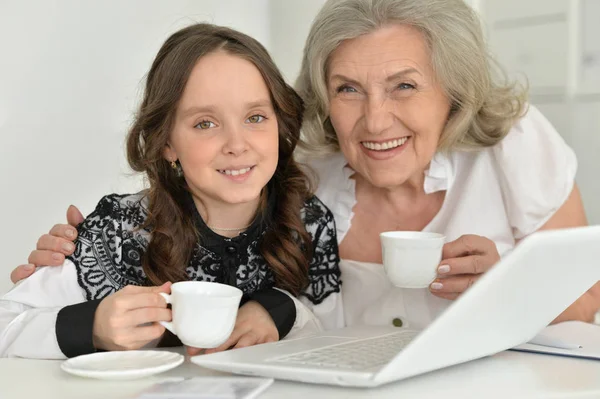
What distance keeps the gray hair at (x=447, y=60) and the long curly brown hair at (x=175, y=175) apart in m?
0.14

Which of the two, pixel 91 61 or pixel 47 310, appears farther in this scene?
pixel 91 61

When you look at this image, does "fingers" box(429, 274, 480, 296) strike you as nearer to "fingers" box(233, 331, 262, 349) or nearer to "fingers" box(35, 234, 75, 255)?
"fingers" box(233, 331, 262, 349)

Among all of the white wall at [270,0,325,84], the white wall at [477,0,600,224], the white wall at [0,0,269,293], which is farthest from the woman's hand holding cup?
the white wall at [270,0,325,84]

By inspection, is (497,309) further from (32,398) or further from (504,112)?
(504,112)

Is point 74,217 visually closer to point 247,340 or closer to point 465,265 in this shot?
point 247,340

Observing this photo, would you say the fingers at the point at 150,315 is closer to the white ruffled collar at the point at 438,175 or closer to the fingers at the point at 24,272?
the fingers at the point at 24,272

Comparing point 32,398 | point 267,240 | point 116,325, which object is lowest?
point 32,398

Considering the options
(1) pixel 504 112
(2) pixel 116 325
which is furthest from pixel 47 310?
(1) pixel 504 112

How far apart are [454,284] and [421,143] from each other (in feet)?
1.21

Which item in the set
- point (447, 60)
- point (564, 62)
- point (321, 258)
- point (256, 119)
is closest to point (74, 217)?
point (256, 119)

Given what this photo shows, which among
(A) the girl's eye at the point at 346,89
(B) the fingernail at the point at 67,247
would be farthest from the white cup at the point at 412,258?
(B) the fingernail at the point at 67,247

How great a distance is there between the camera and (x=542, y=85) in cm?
246

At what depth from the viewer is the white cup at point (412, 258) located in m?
1.34

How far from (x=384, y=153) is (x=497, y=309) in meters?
0.76
